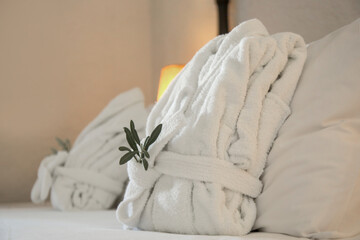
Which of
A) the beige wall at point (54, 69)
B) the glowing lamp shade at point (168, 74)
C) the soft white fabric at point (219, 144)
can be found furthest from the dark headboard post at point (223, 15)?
the soft white fabric at point (219, 144)

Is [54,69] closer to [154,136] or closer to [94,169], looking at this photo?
[94,169]

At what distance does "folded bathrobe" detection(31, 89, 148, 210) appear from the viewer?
1938mm

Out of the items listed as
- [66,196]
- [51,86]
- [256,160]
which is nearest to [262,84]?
[256,160]

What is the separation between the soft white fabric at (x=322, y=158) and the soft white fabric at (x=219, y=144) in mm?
42

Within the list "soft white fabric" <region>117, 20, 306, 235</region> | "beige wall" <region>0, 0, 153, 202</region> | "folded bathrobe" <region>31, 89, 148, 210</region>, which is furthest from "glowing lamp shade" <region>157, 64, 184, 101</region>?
"soft white fabric" <region>117, 20, 306, 235</region>

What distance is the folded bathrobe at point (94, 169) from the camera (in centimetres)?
194

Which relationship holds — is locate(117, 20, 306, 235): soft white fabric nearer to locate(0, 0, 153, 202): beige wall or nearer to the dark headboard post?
the dark headboard post

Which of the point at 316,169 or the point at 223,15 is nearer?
the point at 316,169

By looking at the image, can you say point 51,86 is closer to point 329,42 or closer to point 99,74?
point 99,74

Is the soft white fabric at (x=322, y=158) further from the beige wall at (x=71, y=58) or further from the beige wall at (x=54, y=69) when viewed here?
the beige wall at (x=54, y=69)

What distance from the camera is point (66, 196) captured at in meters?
1.93

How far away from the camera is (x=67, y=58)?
2684 mm

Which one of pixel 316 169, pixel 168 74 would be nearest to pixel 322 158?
pixel 316 169

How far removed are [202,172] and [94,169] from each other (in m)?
0.95
